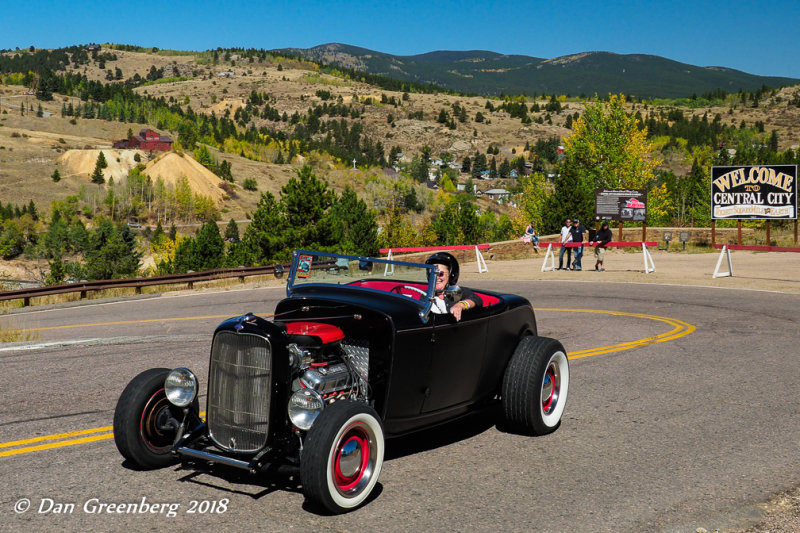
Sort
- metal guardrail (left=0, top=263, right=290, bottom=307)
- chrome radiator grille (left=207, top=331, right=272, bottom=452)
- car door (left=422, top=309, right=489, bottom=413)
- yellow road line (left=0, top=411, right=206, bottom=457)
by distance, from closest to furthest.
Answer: chrome radiator grille (left=207, top=331, right=272, bottom=452), car door (left=422, top=309, right=489, bottom=413), yellow road line (left=0, top=411, right=206, bottom=457), metal guardrail (left=0, top=263, right=290, bottom=307)

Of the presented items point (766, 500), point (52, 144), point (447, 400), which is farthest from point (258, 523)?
point (52, 144)

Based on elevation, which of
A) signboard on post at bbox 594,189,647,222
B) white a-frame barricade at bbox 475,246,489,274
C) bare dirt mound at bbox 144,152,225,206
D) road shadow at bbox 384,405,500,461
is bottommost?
road shadow at bbox 384,405,500,461

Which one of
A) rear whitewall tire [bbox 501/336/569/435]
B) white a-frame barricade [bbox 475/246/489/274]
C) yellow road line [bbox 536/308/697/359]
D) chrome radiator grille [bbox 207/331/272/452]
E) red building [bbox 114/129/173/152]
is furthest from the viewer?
red building [bbox 114/129/173/152]

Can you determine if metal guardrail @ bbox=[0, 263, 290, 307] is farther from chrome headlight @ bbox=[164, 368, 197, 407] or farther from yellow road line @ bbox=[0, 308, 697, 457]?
chrome headlight @ bbox=[164, 368, 197, 407]

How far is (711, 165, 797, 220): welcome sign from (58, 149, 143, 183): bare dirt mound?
146 metres

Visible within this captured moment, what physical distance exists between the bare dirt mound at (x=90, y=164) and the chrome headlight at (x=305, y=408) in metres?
162

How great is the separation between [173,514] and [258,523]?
1.98ft

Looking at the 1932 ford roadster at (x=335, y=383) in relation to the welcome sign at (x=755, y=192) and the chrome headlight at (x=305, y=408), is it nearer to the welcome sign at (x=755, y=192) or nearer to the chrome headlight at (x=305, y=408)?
the chrome headlight at (x=305, y=408)

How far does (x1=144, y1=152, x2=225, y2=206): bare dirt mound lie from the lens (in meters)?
156

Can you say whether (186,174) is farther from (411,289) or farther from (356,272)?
(411,289)

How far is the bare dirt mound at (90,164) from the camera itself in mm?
160125

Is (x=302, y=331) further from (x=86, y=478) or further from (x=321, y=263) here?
(x=86, y=478)

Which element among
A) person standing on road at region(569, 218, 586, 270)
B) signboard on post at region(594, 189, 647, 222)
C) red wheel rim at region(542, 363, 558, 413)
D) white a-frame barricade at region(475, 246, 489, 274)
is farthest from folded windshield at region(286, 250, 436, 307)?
signboard on post at region(594, 189, 647, 222)

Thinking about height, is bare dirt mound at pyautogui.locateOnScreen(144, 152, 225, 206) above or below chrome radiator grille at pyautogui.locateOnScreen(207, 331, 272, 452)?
above
